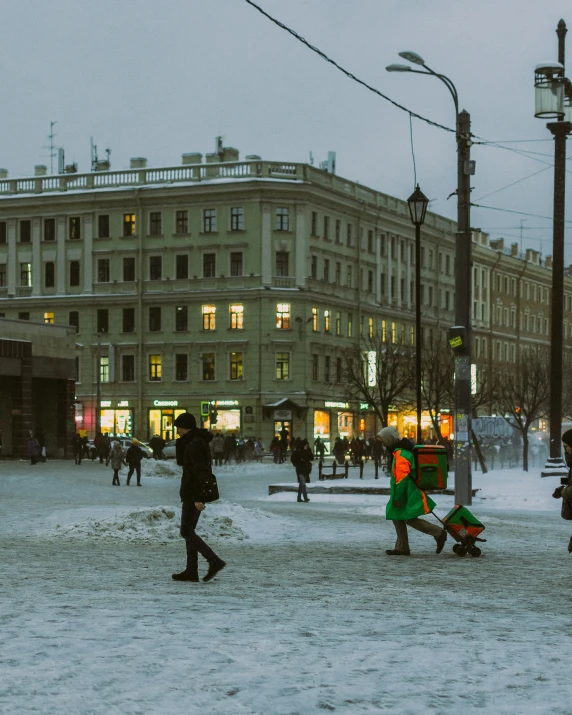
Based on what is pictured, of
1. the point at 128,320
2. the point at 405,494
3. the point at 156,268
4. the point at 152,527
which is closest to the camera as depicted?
the point at 405,494

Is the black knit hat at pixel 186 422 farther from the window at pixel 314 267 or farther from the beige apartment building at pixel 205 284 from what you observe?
the window at pixel 314 267

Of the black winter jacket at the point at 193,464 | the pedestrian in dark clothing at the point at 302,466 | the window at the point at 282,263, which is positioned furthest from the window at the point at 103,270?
the black winter jacket at the point at 193,464

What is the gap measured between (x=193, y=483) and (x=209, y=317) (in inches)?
2803

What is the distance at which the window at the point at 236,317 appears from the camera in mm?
82500

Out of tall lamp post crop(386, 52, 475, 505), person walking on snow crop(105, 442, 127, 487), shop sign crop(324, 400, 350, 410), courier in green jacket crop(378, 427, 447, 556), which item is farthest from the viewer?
shop sign crop(324, 400, 350, 410)

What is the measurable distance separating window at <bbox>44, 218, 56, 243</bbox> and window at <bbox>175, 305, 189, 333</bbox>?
10.2m

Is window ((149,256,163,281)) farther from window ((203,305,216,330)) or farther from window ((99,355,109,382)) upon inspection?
window ((99,355,109,382))

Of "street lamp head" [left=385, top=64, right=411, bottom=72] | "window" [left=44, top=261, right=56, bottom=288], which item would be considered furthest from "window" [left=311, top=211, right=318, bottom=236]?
"street lamp head" [left=385, top=64, right=411, bottom=72]

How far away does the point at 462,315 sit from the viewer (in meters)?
25.5

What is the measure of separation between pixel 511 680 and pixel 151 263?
258 ft

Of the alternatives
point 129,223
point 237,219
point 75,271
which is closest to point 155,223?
point 129,223

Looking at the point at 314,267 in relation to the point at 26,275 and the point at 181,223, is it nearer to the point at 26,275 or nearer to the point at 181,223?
the point at 181,223

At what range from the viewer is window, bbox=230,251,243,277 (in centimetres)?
8281

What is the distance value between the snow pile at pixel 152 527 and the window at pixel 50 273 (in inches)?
2716
